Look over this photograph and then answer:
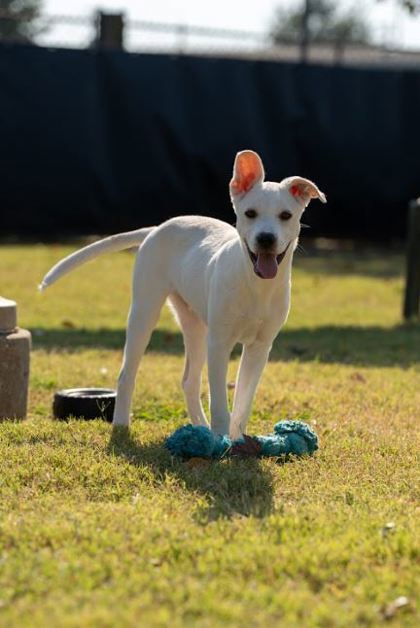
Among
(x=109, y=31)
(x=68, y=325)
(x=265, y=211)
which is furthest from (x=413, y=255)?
(x=109, y=31)

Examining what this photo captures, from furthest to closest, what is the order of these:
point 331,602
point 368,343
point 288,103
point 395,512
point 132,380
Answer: point 288,103
point 368,343
point 132,380
point 395,512
point 331,602

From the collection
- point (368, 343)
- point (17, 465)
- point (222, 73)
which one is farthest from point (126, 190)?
point (17, 465)

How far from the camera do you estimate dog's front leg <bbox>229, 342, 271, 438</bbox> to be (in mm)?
6113

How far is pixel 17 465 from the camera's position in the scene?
550 centimetres

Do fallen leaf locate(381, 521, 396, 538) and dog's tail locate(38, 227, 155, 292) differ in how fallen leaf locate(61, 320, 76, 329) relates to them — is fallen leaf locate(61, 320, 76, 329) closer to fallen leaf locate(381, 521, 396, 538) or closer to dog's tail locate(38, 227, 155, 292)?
dog's tail locate(38, 227, 155, 292)

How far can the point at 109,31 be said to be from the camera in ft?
59.4

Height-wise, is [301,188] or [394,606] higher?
[301,188]

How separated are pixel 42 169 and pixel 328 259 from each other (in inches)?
174

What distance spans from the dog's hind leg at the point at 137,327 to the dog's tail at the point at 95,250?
0.38 meters

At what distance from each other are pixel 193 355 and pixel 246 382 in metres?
0.61

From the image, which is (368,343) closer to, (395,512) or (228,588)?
(395,512)

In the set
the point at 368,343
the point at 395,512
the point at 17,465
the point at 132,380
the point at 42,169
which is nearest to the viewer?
the point at 395,512

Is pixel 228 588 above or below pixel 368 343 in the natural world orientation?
above

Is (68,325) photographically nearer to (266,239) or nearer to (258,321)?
(258,321)
